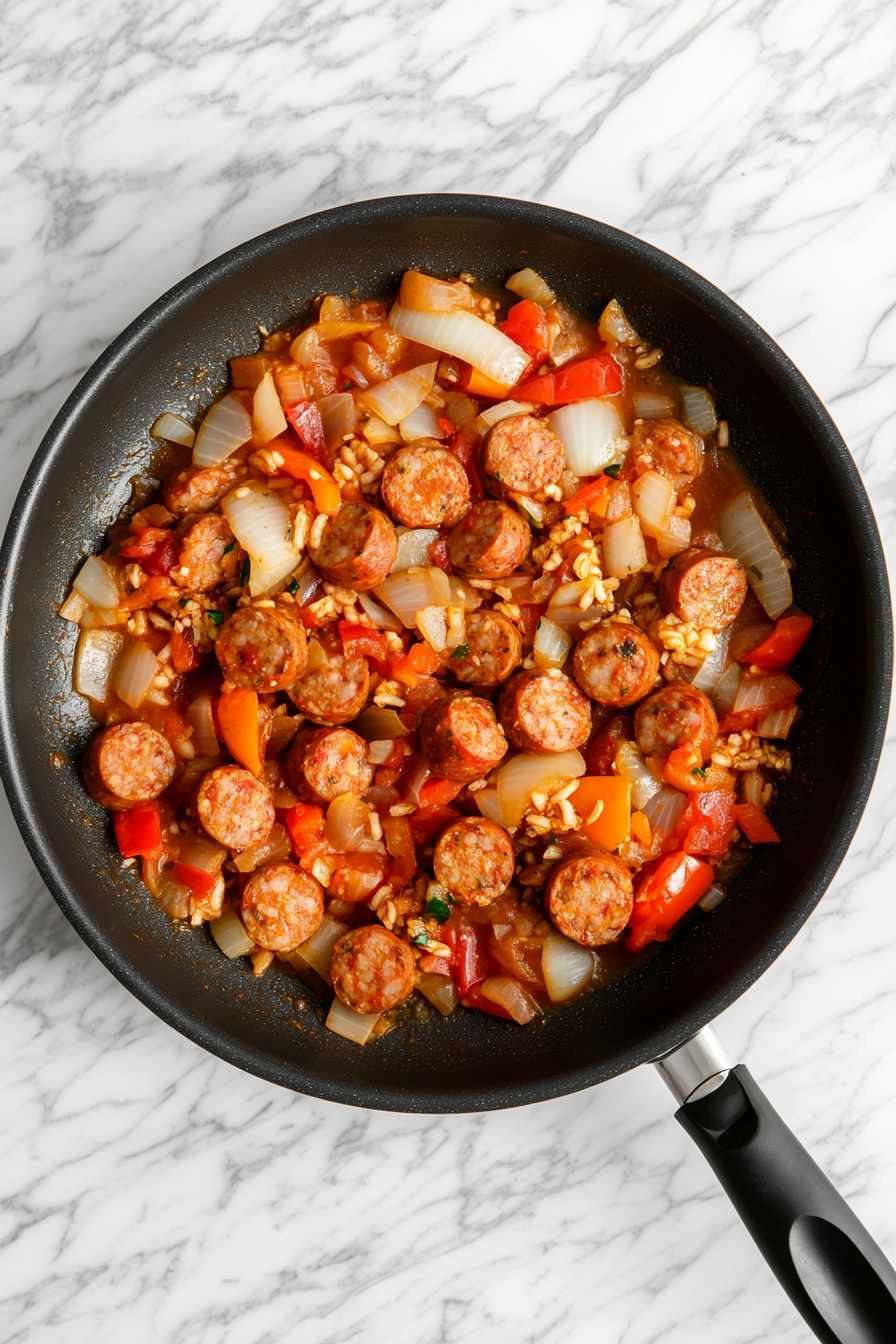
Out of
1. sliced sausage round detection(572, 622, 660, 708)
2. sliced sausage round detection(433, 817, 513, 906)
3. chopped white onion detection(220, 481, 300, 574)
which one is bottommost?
sliced sausage round detection(433, 817, 513, 906)

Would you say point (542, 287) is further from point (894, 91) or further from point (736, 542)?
point (894, 91)

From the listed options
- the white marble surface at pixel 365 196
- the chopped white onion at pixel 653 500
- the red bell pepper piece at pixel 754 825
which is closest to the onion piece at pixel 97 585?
the white marble surface at pixel 365 196

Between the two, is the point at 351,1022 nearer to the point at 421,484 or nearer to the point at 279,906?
the point at 279,906

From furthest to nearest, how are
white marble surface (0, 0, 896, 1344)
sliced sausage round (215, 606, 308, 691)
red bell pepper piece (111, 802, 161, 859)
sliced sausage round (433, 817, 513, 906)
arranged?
white marble surface (0, 0, 896, 1344) → red bell pepper piece (111, 802, 161, 859) → sliced sausage round (433, 817, 513, 906) → sliced sausage round (215, 606, 308, 691)

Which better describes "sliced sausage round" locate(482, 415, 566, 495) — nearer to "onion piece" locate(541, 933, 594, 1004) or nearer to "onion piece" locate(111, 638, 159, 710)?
"onion piece" locate(111, 638, 159, 710)

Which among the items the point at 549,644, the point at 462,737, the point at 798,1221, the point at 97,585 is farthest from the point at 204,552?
the point at 798,1221

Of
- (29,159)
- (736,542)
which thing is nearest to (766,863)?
(736,542)

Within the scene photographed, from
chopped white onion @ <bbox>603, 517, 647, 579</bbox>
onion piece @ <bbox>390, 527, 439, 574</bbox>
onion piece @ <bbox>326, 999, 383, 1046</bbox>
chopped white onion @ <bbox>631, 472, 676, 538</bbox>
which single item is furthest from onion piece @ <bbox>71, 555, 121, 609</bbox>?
chopped white onion @ <bbox>631, 472, 676, 538</bbox>
